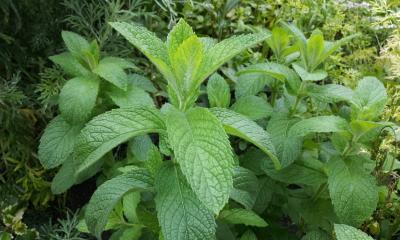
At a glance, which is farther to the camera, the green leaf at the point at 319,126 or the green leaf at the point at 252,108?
the green leaf at the point at 252,108

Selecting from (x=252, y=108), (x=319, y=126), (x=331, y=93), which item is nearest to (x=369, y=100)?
(x=331, y=93)

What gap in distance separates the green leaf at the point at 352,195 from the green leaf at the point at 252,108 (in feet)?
0.83

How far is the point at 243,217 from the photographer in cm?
104

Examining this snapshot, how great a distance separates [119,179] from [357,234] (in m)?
0.49

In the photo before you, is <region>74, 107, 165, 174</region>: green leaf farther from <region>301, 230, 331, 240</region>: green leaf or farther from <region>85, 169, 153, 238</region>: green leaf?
<region>301, 230, 331, 240</region>: green leaf

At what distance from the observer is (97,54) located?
1298 millimetres

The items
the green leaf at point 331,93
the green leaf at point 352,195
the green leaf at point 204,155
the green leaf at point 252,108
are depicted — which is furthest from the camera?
the green leaf at point 252,108

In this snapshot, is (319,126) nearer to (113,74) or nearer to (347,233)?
(347,233)

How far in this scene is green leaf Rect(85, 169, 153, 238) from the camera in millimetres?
876

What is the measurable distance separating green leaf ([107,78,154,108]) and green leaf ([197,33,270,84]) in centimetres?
39

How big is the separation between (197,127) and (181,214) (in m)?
0.16

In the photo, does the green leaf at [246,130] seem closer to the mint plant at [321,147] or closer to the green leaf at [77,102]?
the mint plant at [321,147]

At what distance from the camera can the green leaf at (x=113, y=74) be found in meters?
1.20

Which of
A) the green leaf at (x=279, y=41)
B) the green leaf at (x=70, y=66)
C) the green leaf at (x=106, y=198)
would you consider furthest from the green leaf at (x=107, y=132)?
the green leaf at (x=279, y=41)
